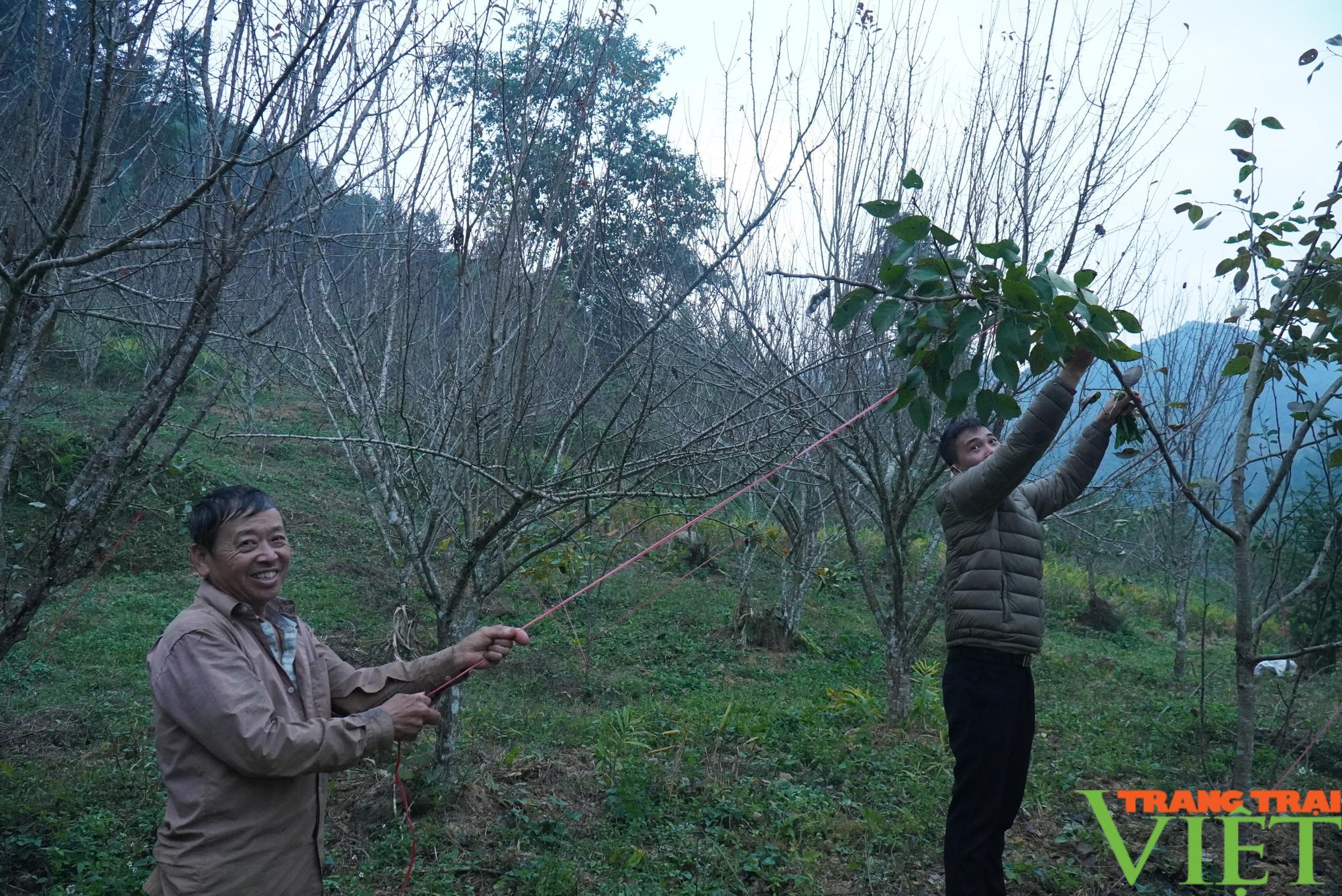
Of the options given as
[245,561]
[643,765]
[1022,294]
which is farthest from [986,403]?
[643,765]

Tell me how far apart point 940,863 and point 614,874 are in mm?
1465

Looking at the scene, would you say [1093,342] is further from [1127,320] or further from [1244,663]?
[1244,663]

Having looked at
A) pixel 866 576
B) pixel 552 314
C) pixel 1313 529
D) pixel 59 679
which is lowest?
pixel 59 679

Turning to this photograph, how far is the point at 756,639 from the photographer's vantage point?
9680 millimetres

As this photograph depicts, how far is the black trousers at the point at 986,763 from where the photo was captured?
2.96 meters

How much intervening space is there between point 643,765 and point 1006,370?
3266 mm

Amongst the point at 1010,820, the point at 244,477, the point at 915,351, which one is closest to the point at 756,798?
the point at 1010,820

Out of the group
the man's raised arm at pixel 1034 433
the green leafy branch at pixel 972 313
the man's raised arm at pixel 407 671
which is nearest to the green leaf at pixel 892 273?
the green leafy branch at pixel 972 313

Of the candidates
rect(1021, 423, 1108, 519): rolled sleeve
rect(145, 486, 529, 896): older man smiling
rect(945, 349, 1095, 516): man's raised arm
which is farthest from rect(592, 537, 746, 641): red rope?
rect(145, 486, 529, 896): older man smiling

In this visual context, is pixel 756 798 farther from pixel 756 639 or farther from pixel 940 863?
pixel 756 639

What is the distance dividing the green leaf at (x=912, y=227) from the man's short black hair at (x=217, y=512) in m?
1.81

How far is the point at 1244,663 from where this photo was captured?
3.57 meters

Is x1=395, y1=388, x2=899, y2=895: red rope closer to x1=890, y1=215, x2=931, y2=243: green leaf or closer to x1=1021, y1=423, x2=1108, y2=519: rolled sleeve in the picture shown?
x1=890, y1=215, x2=931, y2=243: green leaf

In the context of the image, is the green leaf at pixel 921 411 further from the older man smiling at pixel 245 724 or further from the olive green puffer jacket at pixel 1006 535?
the older man smiling at pixel 245 724
